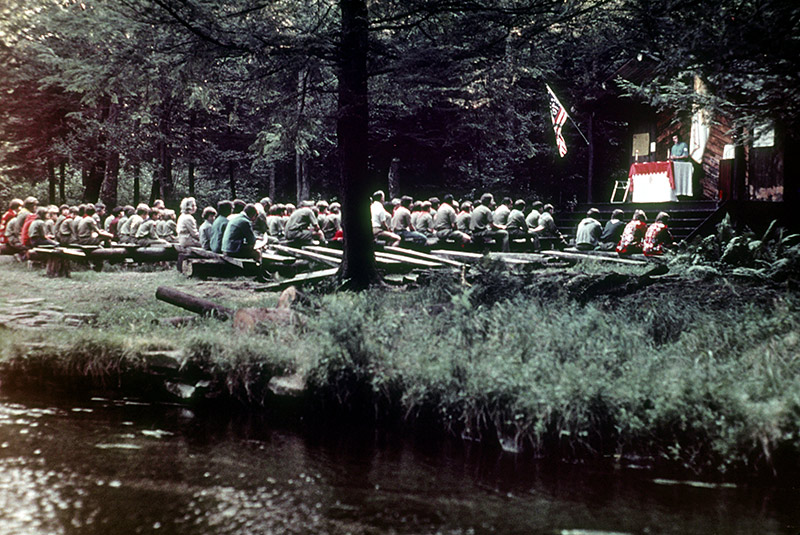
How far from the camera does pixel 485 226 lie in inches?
641

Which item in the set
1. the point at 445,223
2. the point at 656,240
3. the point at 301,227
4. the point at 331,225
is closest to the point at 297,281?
the point at 301,227

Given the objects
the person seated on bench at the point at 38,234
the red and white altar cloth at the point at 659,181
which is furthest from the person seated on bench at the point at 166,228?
the red and white altar cloth at the point at 659,181

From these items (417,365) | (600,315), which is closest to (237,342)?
(417,365)

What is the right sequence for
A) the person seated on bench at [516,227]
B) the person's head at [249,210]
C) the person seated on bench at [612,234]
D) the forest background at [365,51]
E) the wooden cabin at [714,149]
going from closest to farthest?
the forest background at [365,51] < the wooden cabin at [714,149] < the person's head at [249,210] < the person seated on bench at [612,234] < the person seated on bench at [516,227]

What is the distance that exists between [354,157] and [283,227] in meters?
6.40

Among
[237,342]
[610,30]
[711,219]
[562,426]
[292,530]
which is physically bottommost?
[292,530]

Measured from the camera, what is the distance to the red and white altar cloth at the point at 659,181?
61.3ft

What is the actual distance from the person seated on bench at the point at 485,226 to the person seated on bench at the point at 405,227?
4.64 ft

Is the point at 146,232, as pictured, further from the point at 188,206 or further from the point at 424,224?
the point at 424,224

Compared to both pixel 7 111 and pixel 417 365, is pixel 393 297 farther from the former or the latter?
pixel 7 111

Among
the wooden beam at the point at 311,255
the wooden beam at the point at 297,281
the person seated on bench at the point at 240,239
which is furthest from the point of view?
the person seated on bench at the point at 240,239

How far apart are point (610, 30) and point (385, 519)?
251 inches

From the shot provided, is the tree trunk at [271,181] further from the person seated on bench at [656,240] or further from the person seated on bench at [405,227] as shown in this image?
the person seated on bench at [656,240]

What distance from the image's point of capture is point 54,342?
21.9 ft
